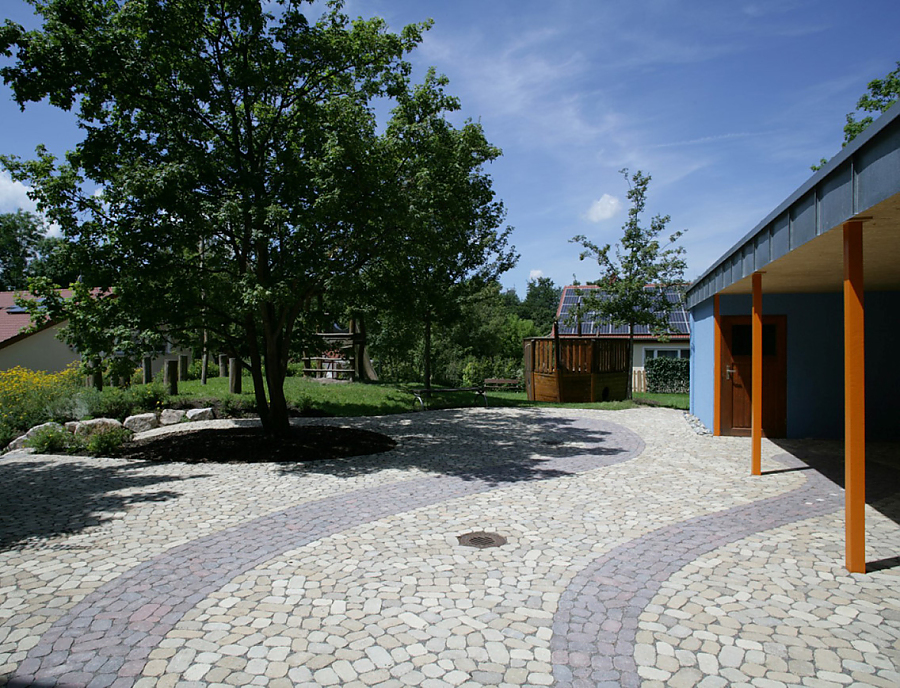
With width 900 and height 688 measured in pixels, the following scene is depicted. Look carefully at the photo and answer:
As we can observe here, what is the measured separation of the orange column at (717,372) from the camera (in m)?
11.7

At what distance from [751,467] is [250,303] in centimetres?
821

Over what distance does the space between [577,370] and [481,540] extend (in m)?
16.1

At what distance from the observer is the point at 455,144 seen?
38.0 feet

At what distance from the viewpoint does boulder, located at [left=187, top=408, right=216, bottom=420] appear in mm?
14281

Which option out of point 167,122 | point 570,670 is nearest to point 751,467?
point 570,670

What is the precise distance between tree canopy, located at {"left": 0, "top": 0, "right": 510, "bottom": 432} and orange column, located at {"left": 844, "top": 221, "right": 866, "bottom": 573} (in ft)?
21.5

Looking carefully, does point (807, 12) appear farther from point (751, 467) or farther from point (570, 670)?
point (570, 670)

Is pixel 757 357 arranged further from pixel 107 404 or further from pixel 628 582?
pixel 107 404

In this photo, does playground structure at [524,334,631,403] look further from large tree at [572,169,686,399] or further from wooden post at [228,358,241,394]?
wooden post at [228,358,241,394]

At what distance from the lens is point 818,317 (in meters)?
11.6

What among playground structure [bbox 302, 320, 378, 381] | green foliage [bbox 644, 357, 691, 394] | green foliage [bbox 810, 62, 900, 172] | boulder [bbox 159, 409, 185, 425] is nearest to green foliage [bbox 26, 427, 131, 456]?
boulder [bbox 159, 409, 185, 425]

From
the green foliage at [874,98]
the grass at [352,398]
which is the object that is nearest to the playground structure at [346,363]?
the grass at [352,398]

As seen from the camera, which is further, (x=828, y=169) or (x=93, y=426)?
(x=93, y=426)

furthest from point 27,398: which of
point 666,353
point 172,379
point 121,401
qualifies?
point 666,353
